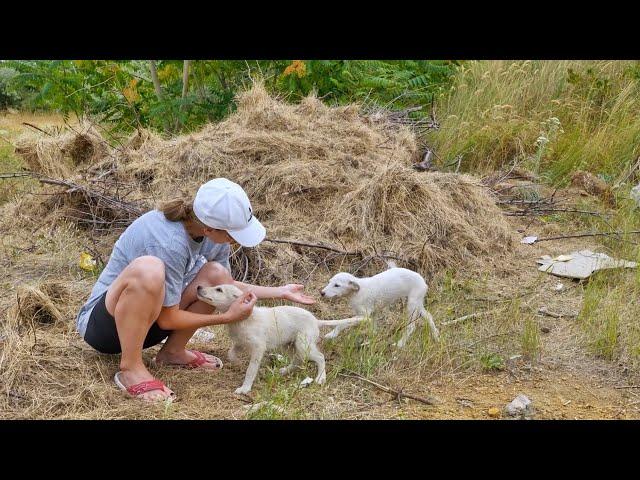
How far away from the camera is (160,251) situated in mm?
3830

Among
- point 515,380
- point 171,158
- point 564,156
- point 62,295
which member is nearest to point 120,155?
point 171,158

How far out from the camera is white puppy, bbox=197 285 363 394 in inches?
159

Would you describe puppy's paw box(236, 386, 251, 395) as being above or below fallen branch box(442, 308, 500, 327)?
above

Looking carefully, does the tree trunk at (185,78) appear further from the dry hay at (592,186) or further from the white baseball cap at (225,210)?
the white baseball cap at (225,210)

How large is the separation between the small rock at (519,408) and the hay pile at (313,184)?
2040 mm

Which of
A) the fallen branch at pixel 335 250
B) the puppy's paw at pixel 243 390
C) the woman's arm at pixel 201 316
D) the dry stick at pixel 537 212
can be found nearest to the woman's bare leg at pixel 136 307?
the woman's arm at pixel 201 316

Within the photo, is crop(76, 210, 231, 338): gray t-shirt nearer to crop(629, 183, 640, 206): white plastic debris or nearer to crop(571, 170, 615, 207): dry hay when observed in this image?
crop(629, 183, 640, 206): white plastic debris

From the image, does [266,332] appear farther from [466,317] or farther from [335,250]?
[335,250]

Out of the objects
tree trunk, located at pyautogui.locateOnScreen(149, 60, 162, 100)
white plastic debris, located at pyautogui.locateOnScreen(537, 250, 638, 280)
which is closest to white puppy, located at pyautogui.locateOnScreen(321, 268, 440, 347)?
white plastic debris, located at pyautogui.locateOnScreen(537, 250, 638, 280)

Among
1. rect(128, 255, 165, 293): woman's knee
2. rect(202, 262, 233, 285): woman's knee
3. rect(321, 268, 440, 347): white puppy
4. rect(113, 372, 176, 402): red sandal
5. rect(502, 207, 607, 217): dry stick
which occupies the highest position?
rect(128, 255, 165, 293): woman's knee

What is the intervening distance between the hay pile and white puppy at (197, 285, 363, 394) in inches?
57.1

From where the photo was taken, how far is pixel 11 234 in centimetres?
678

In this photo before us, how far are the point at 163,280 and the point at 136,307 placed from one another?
0.66 ft

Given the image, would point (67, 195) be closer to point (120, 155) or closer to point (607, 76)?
point (120, 155)
